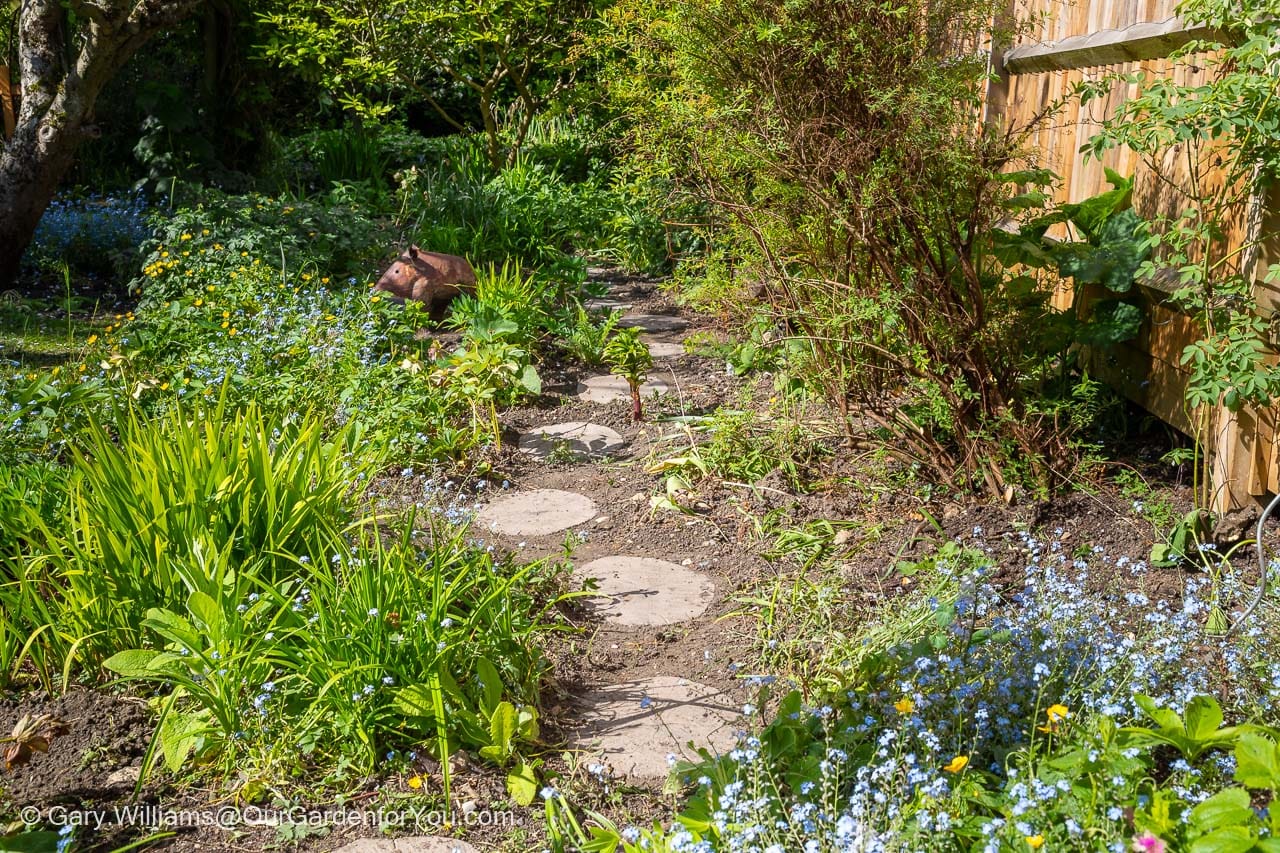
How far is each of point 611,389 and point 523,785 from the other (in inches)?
128

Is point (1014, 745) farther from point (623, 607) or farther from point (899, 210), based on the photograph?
point (899, 210)

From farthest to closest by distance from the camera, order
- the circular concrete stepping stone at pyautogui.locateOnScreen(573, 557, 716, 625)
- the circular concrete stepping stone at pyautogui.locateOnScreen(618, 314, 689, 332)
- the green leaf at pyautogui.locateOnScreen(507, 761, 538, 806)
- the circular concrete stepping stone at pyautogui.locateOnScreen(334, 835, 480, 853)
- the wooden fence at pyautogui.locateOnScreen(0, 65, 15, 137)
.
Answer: the wooden fence at pyautogui.locateOnScreen(0, 65, 15, 137) → the circular concrete stepping stone at pyautogui.locateOnScreen(618, 314, 689, 332) → the circular concrete stepping stone at pyautogui.locateOnScreen(573, 557, 716, 625) → the green leaf at pyautogui.locateOnScreen(507, 761, 538, 806) → the circular concrete stepping stone at pyautogui.locateOnScreen(334, 835, 480, 853)

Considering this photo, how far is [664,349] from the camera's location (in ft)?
19.7

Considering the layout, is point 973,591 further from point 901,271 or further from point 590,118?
point 590,118

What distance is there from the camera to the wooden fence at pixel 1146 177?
10.6 ft

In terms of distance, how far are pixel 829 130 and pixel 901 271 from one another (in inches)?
21.9

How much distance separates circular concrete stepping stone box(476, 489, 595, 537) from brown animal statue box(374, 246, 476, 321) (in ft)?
7.01

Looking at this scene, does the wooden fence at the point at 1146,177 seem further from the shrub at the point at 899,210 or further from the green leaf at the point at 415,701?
the green leaf at the point at 415,701

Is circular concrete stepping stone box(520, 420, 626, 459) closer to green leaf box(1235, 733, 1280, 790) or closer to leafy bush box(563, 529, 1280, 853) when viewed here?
leafy bush box(563, 529, 1280, 853)

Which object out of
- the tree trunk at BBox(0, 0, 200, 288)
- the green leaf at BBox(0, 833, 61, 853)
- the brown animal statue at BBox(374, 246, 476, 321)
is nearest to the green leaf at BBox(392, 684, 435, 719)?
the green leaf at BBox(0, 833, 61, 853)

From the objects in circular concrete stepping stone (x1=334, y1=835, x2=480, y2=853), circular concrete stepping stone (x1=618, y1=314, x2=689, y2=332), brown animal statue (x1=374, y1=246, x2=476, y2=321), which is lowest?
circular concrete stepping stone (x1=334, y1=835, x2=480, y2=853)

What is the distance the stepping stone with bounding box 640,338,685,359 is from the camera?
587 cm

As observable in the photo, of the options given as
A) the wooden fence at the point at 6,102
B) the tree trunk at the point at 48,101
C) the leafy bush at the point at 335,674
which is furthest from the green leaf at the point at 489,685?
the wooden fence at the point at 6,102

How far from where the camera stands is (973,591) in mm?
2660
